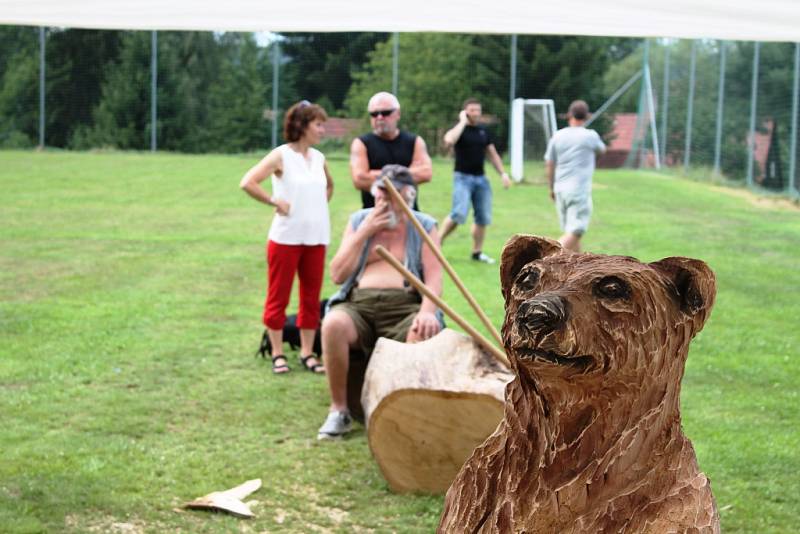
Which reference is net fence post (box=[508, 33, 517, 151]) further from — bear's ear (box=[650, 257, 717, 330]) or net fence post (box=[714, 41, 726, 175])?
bear's ear (box=[650, 257, 717, 330])

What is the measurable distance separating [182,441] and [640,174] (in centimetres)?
2614

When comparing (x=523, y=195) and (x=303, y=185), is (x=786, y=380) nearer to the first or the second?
(x=303, y=185)

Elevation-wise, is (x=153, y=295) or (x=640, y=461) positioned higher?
(x=640, y=461)

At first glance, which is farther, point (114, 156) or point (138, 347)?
point (114, 156)

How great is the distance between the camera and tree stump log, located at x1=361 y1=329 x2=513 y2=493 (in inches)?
178

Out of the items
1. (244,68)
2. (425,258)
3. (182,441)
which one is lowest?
(182,441)

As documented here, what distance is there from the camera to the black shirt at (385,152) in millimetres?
7465

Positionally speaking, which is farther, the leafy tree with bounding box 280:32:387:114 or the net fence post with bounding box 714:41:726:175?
the leafy tree with bounding box 280:32:387:114

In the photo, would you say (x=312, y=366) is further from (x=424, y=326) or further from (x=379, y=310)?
(x=424, y=326)

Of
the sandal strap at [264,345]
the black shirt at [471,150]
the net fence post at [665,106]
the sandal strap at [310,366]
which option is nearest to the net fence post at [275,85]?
the net fence post at [665,106]

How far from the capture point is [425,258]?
18.9 feet

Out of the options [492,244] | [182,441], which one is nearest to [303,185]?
[182,441]

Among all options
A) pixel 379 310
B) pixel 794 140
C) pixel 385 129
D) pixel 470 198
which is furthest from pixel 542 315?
pixel 794 140

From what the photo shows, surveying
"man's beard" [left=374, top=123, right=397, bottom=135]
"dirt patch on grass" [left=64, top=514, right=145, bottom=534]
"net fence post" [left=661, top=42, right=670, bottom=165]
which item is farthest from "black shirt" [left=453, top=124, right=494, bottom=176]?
"net fence post" [left=661, top=42, right=670, bottom=165]
